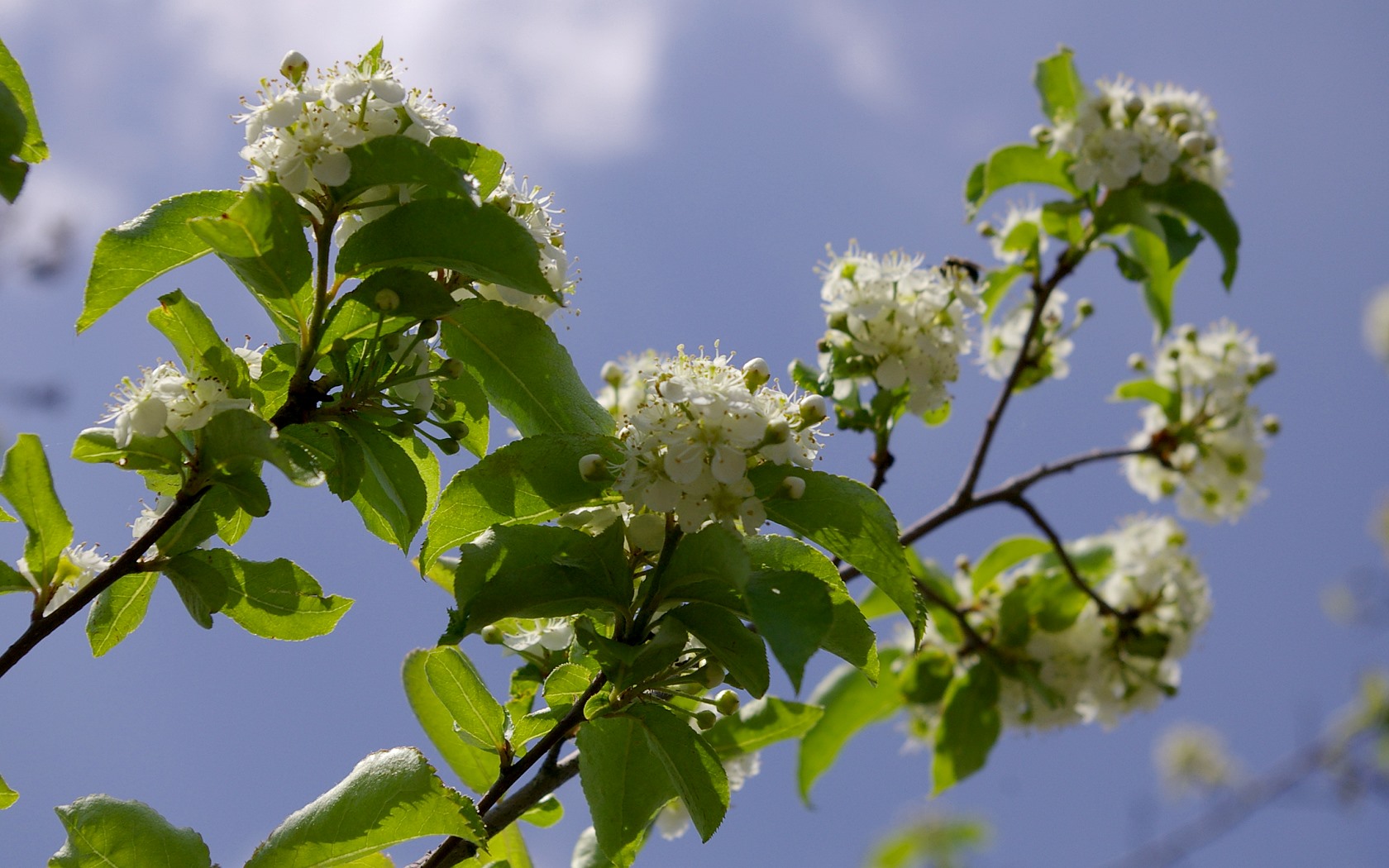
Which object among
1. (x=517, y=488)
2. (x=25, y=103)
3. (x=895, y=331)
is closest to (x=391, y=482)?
(x=517, y=488)

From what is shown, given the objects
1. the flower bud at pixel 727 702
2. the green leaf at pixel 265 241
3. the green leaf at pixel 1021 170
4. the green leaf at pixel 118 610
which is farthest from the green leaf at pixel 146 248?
the green leaf at pixel 1021 170

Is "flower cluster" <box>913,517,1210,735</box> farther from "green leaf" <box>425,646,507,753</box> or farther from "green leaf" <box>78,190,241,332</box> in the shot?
"green leaf" <box>78,190,241,332</box>

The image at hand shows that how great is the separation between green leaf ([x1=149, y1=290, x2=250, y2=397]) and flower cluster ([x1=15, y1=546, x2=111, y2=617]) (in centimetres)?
34

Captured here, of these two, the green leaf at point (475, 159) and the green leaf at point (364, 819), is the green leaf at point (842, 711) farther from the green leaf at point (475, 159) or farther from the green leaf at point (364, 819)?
the green leaf at point (475, 159)

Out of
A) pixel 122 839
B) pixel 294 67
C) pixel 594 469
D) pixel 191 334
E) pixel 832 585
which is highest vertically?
pixel 294 67

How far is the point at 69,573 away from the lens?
1.67 metres

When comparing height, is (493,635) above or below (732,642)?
above

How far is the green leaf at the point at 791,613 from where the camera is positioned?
4.12 ft

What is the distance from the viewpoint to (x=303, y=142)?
1.52 metres

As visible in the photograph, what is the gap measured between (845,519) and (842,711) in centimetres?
230

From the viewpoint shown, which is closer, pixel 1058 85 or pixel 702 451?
pixel 702 451

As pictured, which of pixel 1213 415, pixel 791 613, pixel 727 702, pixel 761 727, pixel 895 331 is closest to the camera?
pixel 791 613

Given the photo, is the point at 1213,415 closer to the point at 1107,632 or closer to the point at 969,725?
the point at 1107,632

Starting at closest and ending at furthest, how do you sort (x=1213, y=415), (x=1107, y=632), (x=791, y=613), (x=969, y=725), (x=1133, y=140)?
(x=791, y=613) → (x=1133, y=140) → (x=969, y=725) → (x=1107, y=632) → (x=1213, y=415)
